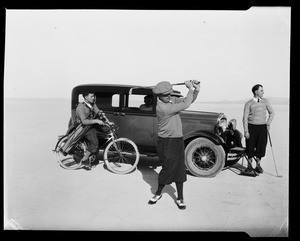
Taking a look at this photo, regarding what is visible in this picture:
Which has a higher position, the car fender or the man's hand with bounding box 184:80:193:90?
the man's hand with bounding box 184:80:193:90

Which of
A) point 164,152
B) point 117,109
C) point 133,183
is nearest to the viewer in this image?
point 164,152

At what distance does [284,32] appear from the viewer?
21.7ft

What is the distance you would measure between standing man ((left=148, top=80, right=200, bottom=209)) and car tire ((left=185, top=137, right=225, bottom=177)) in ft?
2.41

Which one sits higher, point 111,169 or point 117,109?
point 117,109

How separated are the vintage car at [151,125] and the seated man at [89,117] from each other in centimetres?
14

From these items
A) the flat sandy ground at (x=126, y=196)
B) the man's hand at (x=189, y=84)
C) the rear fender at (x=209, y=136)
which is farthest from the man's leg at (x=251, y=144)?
the man's hand at (x=189, y=84)

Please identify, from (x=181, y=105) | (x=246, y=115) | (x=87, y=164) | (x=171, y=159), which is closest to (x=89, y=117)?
(x=87, y=164)

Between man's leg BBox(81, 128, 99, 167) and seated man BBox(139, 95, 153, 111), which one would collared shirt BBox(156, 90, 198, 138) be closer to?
seated man BBox(139, 95, 153, 111)

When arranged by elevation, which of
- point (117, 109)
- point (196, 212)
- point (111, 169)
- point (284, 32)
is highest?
point (284, 32)

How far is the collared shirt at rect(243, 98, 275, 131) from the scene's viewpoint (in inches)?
269

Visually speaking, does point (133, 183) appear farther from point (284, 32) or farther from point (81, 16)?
point (284, 32)

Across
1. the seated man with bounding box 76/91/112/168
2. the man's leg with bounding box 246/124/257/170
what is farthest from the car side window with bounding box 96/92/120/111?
the man's leg with bounding box 246/124/257/170

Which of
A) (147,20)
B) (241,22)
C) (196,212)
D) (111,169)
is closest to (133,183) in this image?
(111,169)

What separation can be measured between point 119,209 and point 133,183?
0.54m
